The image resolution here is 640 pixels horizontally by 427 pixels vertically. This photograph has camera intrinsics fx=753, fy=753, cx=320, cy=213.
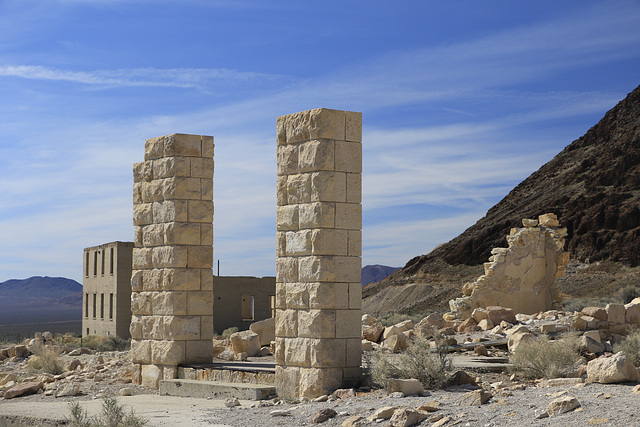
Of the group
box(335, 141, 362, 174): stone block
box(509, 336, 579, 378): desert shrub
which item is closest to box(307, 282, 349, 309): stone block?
box(335, 141, 362, 174): stone block

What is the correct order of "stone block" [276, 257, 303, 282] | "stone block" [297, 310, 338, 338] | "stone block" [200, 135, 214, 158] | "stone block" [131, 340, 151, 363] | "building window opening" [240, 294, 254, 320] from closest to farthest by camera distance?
"stone block" [297, 310, 338, 338]
"stone block" [276, 257, 303, 282]
"stone block" [200, 135, 214, 158]
"stone block" [131, 340, 151, 363]
"building window opening" [240, 294, 254, 320]

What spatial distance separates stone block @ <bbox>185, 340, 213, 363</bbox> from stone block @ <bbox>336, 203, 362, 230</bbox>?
4384 mm

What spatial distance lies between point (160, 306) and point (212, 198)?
6.82 feet

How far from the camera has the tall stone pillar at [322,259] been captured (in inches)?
386

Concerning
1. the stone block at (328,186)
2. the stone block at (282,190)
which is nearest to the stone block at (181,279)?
the stone block at (282,190)

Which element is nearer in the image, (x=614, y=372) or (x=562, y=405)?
(x=562, y=405)

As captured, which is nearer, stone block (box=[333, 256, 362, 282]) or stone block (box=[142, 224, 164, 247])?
stone block (box=[333, 256, 362, 282])

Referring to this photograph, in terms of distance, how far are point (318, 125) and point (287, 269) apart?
202 cm

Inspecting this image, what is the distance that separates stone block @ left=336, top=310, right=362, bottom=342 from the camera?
32.4 feet

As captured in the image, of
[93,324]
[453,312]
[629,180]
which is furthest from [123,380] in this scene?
[629,180]

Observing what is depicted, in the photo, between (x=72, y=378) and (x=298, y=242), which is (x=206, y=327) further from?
(x=298, y=242)

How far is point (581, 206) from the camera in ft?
161

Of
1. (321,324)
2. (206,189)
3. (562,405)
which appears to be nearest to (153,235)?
(206,189)

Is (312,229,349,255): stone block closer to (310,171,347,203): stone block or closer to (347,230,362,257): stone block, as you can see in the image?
(347,230,362,257): stone block
